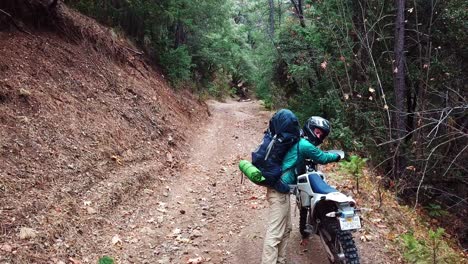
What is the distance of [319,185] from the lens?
502cm

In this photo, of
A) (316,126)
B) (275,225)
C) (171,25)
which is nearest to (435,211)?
(316,126)

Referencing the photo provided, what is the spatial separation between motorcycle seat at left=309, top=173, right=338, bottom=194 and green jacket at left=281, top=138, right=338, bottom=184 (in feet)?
1.21

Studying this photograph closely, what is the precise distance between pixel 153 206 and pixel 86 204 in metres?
1.40

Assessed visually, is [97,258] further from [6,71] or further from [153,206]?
[6,71]

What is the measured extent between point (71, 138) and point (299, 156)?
16.1 feet

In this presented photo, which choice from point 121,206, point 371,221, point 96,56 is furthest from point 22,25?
point 371,221

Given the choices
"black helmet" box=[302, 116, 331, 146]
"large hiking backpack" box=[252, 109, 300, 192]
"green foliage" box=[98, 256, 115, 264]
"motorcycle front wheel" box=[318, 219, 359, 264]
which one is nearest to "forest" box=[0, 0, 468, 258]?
"black helmet" box=[302, 116, 331, 146]

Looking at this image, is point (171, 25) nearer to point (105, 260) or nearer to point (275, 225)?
point (105, 260)

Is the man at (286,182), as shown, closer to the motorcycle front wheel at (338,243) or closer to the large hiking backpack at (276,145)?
the large hiking backpack at (276,145)

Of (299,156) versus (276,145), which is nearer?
(276,145)

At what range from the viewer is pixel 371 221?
21.8 ft

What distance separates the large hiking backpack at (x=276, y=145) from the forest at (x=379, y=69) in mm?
2952

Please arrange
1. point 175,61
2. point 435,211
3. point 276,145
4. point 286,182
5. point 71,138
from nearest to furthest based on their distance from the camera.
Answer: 1. point 276,145
2. point 286,182
3. point 71,138
4. point 435,211
5. point 175,61

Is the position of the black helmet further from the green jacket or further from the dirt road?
the dirt road
